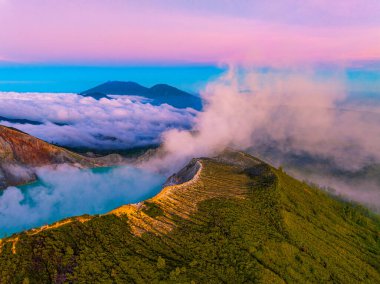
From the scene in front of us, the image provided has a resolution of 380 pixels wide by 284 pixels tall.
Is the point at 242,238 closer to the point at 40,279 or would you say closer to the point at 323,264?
the point at 323,264

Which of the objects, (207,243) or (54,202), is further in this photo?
(54,202)

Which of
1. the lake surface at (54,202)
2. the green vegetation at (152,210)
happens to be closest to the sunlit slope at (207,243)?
the green vegetation at (152,210)

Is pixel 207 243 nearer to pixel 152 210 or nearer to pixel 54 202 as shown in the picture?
pixel 152 210

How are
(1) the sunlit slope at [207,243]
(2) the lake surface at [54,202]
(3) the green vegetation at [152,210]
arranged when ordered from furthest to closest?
(2) the lake surface at [54,202] < (3) the green vegetation at [152,210] < (1) the sunlit slope at [207,243]

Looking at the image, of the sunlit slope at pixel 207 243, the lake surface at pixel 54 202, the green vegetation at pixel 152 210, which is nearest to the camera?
the sunlit slope at pixel 207 243

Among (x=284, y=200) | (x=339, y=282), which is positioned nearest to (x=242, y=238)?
(x=339, y=282)

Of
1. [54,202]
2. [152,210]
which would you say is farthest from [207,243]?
[54,202]

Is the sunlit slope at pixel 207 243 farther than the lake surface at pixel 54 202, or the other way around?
the lake surface at pixel 54 202

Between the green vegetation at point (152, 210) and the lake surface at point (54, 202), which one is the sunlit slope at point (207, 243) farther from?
the lake surface at point (54, 202)

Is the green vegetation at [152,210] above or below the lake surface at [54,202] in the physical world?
above
